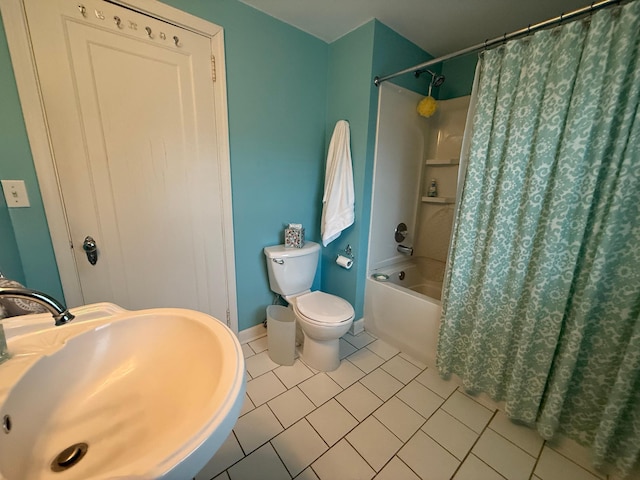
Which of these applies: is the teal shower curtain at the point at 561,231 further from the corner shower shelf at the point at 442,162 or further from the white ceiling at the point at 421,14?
the corner shower shelf at the point at 442,162

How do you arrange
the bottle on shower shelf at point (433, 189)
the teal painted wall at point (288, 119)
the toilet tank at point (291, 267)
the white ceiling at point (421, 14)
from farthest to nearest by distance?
the bottle on shower shelf at point (433, 189)
the toilet tank at point (291, 267)
the teal painted wall at point (288, 119)
the white ceiling at point (421, 14)

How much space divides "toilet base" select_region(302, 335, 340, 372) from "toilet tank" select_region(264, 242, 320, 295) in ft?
1.25

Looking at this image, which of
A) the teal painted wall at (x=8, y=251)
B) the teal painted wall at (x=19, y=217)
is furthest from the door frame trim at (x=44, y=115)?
the teal painted wall at (x=8, y=251)

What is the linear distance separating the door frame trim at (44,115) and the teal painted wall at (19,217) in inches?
0.8

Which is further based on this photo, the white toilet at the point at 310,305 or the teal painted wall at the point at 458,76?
the teal painted wall at the point at 458,76

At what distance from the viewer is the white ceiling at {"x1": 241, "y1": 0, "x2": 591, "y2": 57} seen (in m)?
1.47

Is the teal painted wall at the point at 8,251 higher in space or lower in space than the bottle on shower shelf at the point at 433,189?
lower

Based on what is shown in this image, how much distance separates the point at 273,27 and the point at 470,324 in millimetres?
2186

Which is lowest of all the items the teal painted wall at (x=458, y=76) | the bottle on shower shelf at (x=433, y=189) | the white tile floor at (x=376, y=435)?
the white tile floor at (x=376, y=435)

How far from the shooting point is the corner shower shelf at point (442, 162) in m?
2.08

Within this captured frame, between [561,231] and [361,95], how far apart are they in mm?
1381

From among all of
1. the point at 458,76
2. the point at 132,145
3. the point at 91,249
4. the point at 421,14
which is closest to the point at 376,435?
the point at 91,249

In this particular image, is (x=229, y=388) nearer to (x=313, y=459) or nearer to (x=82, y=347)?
(x=82, y=347)

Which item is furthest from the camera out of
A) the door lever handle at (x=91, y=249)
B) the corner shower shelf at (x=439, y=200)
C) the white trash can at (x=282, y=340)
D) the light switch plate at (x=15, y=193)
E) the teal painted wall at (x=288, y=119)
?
the corner shower shelf at (x=439, y=200)
